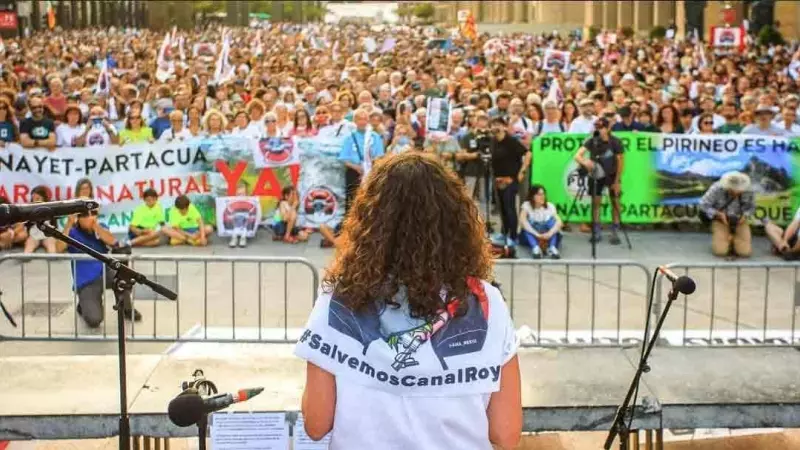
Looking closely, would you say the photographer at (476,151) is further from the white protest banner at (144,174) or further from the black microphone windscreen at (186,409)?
the black microphone windscreen at (186,409)

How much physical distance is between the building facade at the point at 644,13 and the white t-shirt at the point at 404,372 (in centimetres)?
3635

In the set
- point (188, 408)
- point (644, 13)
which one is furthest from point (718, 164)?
point (644, 13)

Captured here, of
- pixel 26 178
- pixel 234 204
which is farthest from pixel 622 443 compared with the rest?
pixel 26 178

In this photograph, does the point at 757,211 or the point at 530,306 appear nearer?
the point at 530,306

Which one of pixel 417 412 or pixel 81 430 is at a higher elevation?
pixel 417 412

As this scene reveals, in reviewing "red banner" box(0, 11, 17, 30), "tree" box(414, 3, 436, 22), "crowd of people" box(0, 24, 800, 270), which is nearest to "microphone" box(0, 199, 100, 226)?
"crowd of people" box(0, 24, 800, 270)

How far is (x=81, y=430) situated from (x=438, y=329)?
362cm

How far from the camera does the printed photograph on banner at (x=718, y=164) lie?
45.8ft

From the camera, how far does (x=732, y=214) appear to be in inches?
501

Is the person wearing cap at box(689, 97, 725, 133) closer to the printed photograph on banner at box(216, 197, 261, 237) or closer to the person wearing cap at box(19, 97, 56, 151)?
the printed photograph on banner at box(216, 197, 261, 237)

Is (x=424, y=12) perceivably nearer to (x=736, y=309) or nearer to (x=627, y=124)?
(x=627, y=124)

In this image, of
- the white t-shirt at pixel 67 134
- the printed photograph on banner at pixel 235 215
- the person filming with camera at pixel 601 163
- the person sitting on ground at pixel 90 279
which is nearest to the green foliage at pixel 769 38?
the person filming with camera at pixel 601 163

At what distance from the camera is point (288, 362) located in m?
7.16

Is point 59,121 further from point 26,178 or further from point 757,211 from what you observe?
point 757,211
